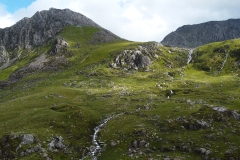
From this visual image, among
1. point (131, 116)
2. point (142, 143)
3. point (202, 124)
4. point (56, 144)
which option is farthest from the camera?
point (131, 116)

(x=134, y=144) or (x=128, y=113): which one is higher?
(x=128, y=113)

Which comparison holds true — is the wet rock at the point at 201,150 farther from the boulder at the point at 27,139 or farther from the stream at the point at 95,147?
the boulder at the point at 27,139

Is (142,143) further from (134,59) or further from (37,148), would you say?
(134,59)

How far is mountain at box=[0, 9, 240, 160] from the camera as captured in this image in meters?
41.8

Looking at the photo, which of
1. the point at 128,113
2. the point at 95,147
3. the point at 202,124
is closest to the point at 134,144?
the point at 95,147

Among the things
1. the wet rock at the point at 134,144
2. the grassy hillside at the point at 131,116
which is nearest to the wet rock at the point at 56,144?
the grassy hillside at the point at 131,116

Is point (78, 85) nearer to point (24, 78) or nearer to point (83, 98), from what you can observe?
point (83, 98)

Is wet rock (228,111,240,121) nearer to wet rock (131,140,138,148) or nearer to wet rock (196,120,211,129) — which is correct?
wet rock (196,120,211,129)

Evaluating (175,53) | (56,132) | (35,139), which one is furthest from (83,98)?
(175,53)

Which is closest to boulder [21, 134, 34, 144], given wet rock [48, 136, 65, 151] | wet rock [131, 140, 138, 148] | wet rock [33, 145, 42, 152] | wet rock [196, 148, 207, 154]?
wet rock [33, 145, 42, 152]

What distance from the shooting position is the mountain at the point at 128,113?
41.8m

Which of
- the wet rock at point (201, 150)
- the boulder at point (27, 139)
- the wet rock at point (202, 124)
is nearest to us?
the wet rock at point (201, 150)

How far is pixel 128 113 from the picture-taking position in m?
67.5

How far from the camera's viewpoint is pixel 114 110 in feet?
240
